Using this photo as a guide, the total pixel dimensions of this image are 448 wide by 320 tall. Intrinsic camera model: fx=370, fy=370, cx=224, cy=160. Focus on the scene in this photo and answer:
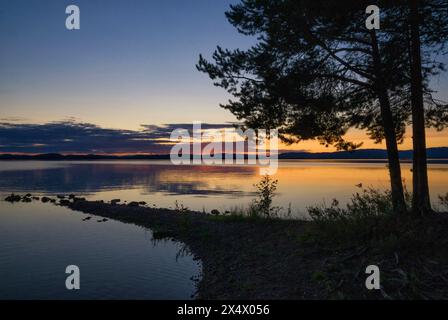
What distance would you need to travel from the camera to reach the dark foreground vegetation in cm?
836

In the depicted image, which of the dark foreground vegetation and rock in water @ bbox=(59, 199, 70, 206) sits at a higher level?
the dark foreground vegetation

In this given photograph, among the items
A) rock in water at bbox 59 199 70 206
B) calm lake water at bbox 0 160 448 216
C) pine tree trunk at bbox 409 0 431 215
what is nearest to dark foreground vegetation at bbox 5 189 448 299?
pine tree trunk at bbox 409 0 431 215

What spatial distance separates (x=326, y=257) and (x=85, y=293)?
7.39m

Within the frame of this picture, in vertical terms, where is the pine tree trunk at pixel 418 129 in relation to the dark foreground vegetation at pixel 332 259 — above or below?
above

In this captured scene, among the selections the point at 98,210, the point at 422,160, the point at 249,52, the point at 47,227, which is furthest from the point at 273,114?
the point at 98,210

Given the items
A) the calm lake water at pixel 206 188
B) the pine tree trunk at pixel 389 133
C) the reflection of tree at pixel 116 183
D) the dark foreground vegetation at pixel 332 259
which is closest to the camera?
the dark foreground vegetation at pixel 332 259

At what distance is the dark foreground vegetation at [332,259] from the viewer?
836 centimetres

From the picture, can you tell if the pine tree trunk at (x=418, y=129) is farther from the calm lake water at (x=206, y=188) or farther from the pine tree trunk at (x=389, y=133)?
the calm lake water at (x=206, y=188)

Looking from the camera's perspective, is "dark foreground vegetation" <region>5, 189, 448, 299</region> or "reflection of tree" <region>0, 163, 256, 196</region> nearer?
"dark foreground vegetation" <region>5, 189, 448, 299</region>

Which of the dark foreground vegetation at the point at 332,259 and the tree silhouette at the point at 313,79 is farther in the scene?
the tree silhouette at the point at 313,79

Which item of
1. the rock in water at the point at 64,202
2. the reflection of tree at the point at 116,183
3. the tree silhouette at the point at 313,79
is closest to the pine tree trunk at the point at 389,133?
the tree silhouette at the point at 313,79

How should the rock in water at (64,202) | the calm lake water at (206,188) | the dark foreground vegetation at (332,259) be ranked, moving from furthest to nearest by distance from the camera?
the calm lake water at (206,188)
the rock in water at (64,202)
the dark foreground vegetation at (332,259)

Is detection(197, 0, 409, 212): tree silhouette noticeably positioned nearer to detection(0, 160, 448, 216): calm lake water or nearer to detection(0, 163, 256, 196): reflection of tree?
detection(0, 160, 448, 216): calm lake water

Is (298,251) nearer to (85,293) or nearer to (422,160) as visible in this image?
(422,160)
